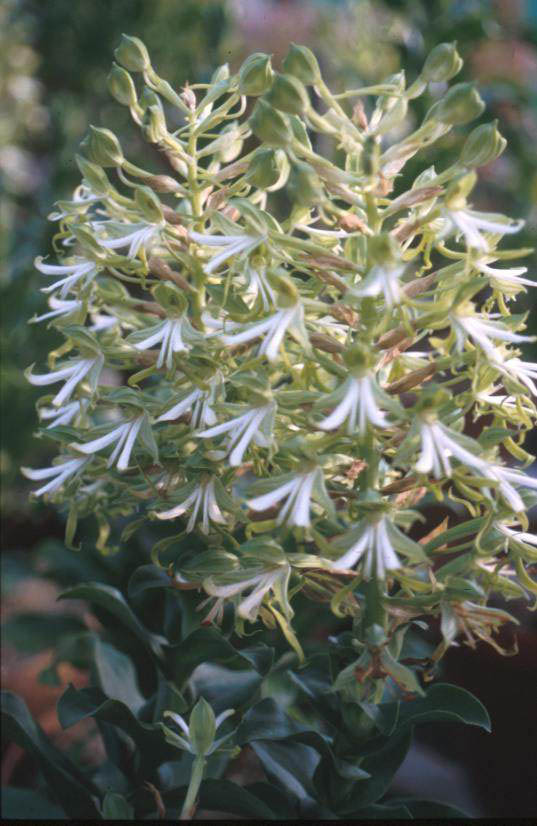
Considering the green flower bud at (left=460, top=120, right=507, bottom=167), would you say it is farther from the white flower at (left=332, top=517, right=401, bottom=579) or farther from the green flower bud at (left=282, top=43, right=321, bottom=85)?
the white flower at (left=332, top=517, right=401, bottom=579)

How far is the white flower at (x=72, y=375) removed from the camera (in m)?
0.50

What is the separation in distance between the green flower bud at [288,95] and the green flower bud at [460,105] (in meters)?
0.07

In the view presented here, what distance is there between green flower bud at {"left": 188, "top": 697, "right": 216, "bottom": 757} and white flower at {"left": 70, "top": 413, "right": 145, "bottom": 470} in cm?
14

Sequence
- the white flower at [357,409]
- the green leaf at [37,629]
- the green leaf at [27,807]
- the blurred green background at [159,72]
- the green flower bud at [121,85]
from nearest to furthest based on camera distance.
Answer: the white flower at [357,409], the green flower bud at [121,85], the green leaf at [27,807], the green leaf at [37,629], the blurred green background at [159,72]

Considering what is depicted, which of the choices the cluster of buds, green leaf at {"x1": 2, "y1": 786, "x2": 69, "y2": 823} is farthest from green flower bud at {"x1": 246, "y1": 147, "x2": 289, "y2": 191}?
green leaf at {"x1": 2, "y1": 786, "x2": 69, "y2": 823}

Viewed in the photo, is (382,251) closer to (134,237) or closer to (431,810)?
(134,237)

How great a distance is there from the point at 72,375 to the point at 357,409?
0.63 ft

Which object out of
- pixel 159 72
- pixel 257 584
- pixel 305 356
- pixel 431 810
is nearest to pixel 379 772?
pixel 431 810

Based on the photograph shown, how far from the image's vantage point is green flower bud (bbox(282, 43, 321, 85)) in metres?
0.43

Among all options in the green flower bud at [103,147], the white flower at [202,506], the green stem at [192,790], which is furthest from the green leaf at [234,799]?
the green flower bud at [103,147]

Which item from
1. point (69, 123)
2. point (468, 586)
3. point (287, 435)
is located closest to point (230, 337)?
point (287, 435)

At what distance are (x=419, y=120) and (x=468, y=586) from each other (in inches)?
26.6

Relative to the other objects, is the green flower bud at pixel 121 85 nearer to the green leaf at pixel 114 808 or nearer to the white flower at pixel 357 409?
the white flower at pixel 357 409

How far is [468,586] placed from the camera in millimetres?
430
